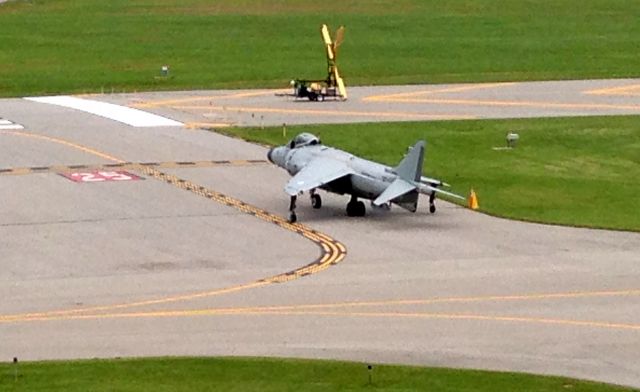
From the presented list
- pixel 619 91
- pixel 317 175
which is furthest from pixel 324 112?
pixel 317 175

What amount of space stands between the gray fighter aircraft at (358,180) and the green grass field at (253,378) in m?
18.9

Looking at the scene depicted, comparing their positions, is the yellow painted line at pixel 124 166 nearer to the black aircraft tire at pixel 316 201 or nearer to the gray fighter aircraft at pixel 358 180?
the gray fighter aircraft at pixel 358 180

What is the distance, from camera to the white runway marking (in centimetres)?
8469

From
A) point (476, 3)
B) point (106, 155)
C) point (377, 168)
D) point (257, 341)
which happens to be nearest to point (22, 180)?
point (106, 155)

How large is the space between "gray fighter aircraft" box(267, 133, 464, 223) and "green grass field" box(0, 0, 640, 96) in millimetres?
39520

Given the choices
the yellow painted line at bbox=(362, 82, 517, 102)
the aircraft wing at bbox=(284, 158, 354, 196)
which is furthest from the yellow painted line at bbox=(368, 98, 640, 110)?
the aircraft wing at bbox=(284, 158, 354, 196)

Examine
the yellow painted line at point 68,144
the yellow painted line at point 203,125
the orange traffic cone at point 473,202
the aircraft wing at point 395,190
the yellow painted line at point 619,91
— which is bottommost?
the yellow painted line at point 68,144

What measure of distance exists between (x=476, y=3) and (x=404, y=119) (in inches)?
2791

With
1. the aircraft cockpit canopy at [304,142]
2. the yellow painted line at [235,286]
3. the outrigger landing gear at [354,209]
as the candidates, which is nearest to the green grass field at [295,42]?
the yellow painted line at [235,286]

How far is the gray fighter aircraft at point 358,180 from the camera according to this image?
57.4m

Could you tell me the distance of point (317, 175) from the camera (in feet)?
196

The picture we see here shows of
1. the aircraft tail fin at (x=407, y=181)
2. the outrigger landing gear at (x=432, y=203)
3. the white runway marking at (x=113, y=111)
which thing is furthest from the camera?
the white runway marking at (x=113, y=111)

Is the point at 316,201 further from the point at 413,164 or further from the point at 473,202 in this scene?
the point at 413,164

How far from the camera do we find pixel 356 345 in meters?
40.9
